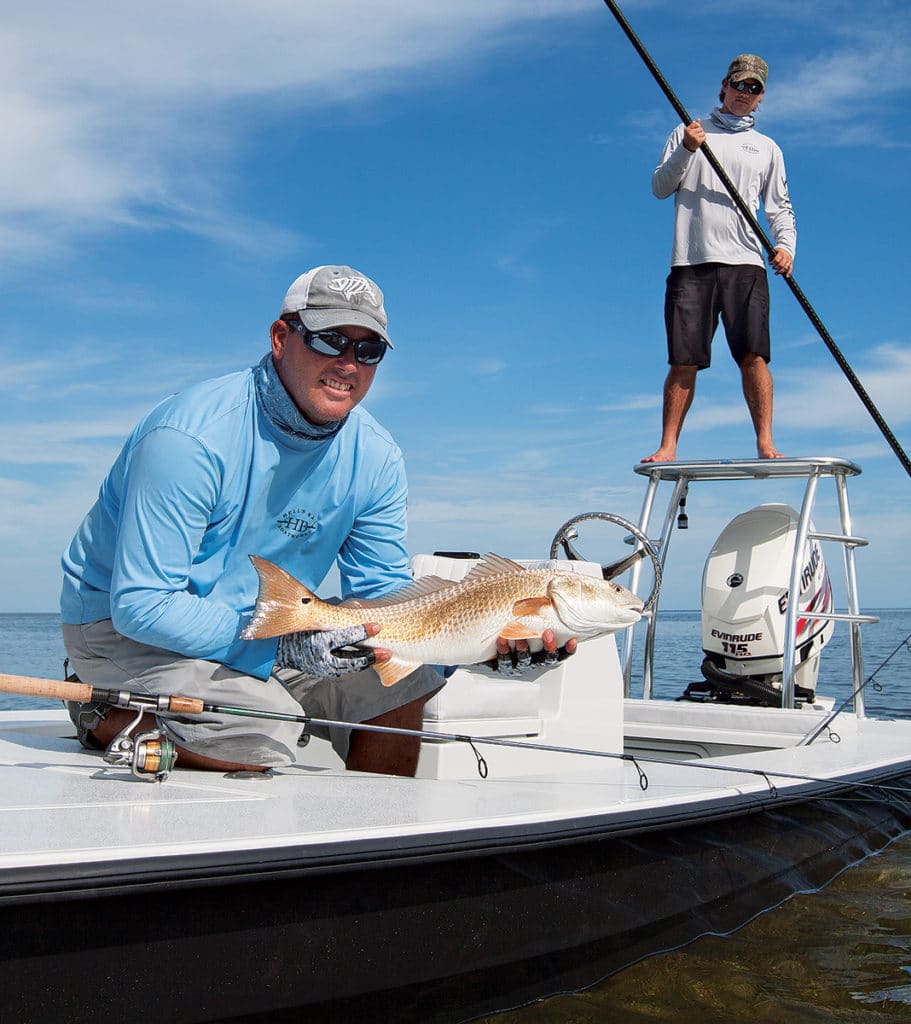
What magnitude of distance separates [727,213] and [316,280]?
364cm

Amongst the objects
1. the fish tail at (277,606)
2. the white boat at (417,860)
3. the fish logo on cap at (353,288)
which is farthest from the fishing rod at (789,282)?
the fish tail at (277,606)

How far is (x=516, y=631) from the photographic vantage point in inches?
132

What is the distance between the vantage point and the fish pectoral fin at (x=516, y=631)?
3.36 metres

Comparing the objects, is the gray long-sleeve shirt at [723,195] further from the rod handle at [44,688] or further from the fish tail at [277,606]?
the rod handle at [44,688]

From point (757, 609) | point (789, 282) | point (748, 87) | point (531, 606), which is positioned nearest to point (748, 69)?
point (748, 87)

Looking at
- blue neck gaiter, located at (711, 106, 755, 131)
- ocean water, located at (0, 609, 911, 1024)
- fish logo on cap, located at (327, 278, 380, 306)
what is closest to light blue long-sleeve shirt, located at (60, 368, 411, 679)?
fish logo on cap, located at (327, 278, 380, 306)

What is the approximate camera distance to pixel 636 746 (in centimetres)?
622

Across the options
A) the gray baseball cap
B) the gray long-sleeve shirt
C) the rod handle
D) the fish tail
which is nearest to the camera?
the rod handle

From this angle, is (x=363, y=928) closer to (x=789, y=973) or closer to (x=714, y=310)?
(x=789, y=973)

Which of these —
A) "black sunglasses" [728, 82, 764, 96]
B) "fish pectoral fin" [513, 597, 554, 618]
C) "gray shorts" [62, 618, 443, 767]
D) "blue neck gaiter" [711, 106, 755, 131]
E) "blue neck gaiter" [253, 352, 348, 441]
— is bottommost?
"gray shorts" [62, 618, 443, 767]

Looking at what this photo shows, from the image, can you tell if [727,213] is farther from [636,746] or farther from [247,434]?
[247,434]

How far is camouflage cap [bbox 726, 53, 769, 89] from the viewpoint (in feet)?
21.1

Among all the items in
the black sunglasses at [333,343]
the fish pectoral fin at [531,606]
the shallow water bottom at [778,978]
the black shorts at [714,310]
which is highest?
the black shorts at [714,310]

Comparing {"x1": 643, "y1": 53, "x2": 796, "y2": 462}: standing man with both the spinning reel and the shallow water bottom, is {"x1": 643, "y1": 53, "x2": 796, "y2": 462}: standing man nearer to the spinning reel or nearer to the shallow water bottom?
the shallow water bottom
